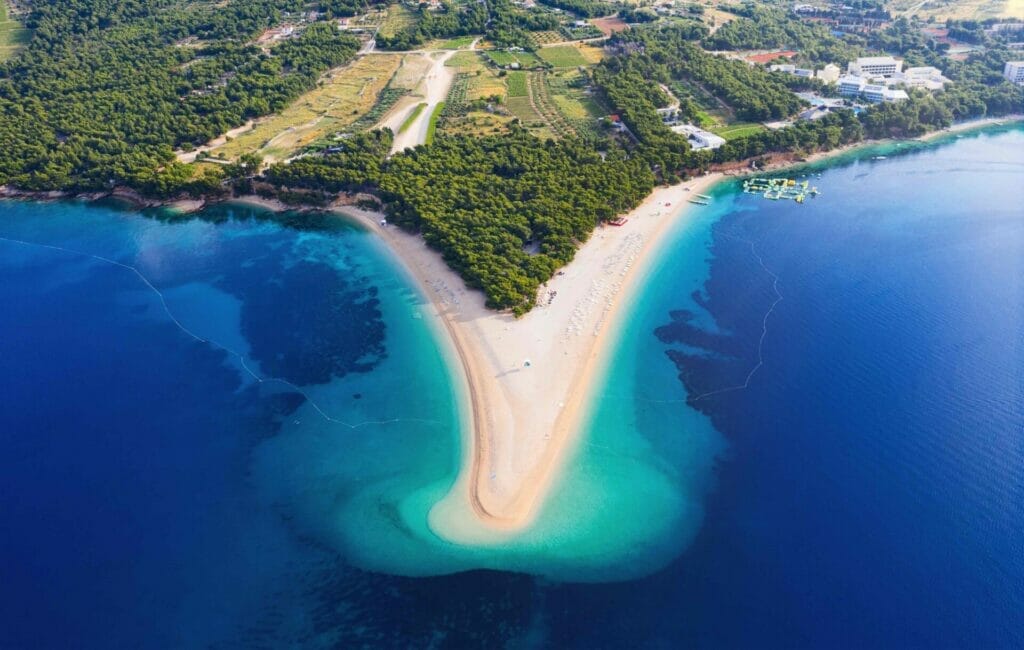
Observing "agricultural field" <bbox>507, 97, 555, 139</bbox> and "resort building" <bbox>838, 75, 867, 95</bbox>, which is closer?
"agricultural field" <bbox>507, 97, 555, 139</bbox>

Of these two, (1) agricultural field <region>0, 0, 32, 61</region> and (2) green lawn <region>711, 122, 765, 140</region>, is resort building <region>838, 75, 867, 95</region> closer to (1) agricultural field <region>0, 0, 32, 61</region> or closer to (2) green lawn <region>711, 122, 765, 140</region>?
(2) green lawn <region>711, 122, 765, 140</region>

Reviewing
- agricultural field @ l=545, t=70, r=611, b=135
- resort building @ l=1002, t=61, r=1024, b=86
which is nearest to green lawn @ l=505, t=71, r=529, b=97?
agricultural field @ l=545, t=70, r=611, b=135

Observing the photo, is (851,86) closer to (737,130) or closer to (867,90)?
(867,90)

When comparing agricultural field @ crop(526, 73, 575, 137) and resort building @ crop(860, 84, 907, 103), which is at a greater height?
resort building @ crop(860, 84, 907, 103)

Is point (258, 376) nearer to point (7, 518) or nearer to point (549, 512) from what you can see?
point (7, 518)

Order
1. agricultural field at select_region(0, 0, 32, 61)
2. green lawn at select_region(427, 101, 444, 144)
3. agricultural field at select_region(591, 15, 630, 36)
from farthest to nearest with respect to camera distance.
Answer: agricultural field at select_region(591, 15, 630, 36) < agricultural field at select_region(0, 0, 32, 61) < green lawn at select_region(427, 101, 444, 144)

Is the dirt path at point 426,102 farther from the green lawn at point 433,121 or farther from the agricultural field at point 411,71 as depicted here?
the agricultural field at point 411,71
